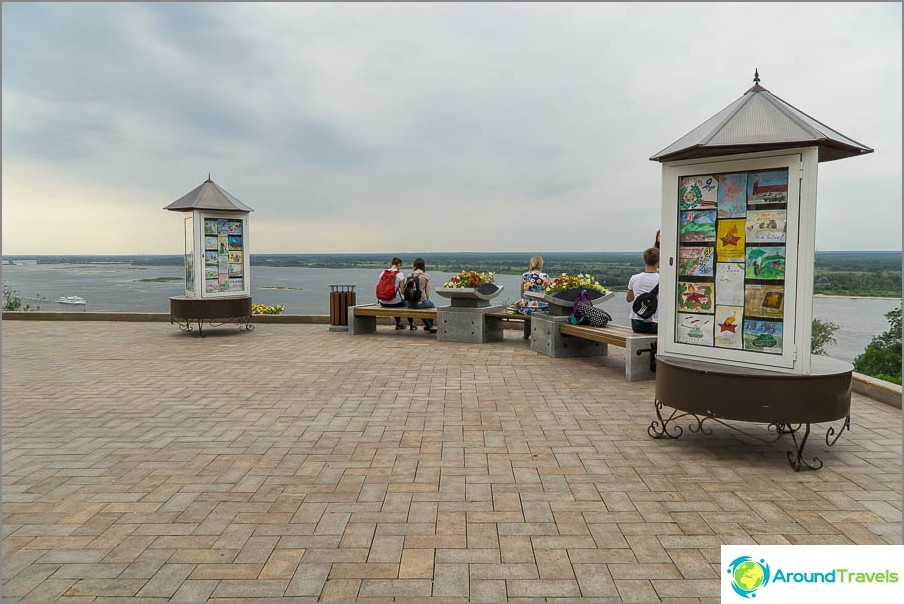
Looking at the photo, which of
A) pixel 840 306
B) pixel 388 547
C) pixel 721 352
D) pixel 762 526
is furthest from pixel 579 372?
pixel 840 306

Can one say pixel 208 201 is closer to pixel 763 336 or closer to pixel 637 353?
pixel 637 353

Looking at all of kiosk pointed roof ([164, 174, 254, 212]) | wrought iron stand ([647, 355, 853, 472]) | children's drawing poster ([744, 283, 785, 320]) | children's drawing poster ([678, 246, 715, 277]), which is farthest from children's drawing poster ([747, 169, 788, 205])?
kiosk pointed roof ([164, 174, 254, 212])

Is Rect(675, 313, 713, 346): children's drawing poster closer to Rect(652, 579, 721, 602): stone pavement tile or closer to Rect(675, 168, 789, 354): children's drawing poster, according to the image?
Rect(675, 168, 789, 354): children's drawing poster

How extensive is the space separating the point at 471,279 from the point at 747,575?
330 inches

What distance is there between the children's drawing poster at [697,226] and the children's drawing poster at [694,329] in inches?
24.2

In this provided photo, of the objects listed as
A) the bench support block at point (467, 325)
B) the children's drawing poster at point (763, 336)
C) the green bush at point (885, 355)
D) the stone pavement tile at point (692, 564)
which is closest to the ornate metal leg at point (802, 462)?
the children's drawing poster at point (763, 336)

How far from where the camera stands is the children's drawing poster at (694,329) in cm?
506

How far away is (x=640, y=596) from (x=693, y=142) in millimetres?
3377

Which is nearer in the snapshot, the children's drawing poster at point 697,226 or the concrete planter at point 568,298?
the children's drawing poster at point 697,226

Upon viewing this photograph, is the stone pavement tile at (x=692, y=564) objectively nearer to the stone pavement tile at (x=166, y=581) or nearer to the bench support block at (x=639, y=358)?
the stone pavement tile at (x=166, y=581)

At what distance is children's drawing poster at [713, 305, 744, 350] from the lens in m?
4.87

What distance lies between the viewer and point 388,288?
38.9ft

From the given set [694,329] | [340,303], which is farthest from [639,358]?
[340,303]

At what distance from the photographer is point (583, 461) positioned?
4.59 meters
